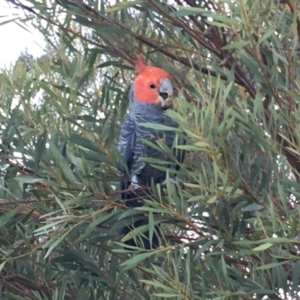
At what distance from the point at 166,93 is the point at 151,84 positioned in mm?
30

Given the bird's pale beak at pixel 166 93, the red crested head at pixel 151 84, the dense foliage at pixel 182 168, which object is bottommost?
the dense foliage at pixel 182 168

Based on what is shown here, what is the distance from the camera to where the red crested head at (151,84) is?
1.06 m

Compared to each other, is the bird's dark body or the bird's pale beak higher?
the bird's pale beak

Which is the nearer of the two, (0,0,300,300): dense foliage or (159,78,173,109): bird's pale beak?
(0,0,300,300): dense foliage

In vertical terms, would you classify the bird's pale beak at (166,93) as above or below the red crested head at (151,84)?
below

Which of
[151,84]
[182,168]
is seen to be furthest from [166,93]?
[182,168]

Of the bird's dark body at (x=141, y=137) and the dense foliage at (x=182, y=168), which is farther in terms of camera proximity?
the bird's dark body at (x=141, y=137)

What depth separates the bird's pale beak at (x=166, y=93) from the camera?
1.06 meters

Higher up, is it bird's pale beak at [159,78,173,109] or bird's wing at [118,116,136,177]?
bird's pale beak at [159,78,173,109]

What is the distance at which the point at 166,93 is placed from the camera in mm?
1128

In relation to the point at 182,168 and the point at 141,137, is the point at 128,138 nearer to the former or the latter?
the point at 141,137

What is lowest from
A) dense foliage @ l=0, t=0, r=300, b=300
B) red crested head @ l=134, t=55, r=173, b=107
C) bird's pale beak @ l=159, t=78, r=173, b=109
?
dense foliage @ l=0, t=0, r=300, b=300

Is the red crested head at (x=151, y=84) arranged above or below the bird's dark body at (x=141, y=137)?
→ above

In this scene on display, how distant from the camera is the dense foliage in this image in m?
0.70
